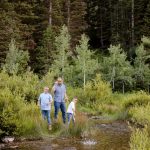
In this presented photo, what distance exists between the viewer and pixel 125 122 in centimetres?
2769

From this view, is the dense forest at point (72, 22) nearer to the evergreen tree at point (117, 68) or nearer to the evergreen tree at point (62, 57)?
the evergreen tree at point (62, 57)

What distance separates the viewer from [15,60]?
43.1 metres

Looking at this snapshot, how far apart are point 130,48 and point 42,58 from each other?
15.3 meters

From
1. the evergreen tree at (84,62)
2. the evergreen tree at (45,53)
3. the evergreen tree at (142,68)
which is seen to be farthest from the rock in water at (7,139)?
the evergreen tree at (142,68)

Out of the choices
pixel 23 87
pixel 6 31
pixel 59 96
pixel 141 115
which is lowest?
pixel 141 115

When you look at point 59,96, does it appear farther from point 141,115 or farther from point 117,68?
point 117,68

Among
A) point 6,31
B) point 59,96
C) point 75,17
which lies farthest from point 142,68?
point 59,96

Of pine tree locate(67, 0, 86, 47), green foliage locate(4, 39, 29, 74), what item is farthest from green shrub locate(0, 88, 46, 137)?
pine tree locate(67, 0, 86, 47)

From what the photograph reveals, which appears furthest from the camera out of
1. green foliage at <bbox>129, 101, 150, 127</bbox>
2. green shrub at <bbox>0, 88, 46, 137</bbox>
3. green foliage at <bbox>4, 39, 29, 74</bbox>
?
green foliage at <bbox>4, 39, 29, 74</bbox>

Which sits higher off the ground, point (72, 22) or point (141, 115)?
point (72, 22)

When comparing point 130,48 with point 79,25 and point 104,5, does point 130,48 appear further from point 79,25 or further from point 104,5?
point 104,5

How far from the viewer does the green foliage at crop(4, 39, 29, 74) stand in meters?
41.5

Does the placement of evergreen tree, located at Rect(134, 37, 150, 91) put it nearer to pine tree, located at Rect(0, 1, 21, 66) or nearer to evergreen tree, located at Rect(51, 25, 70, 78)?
evergreen tree, located at Rect(51, 25, 70, 78)

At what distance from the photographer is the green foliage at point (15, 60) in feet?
136
